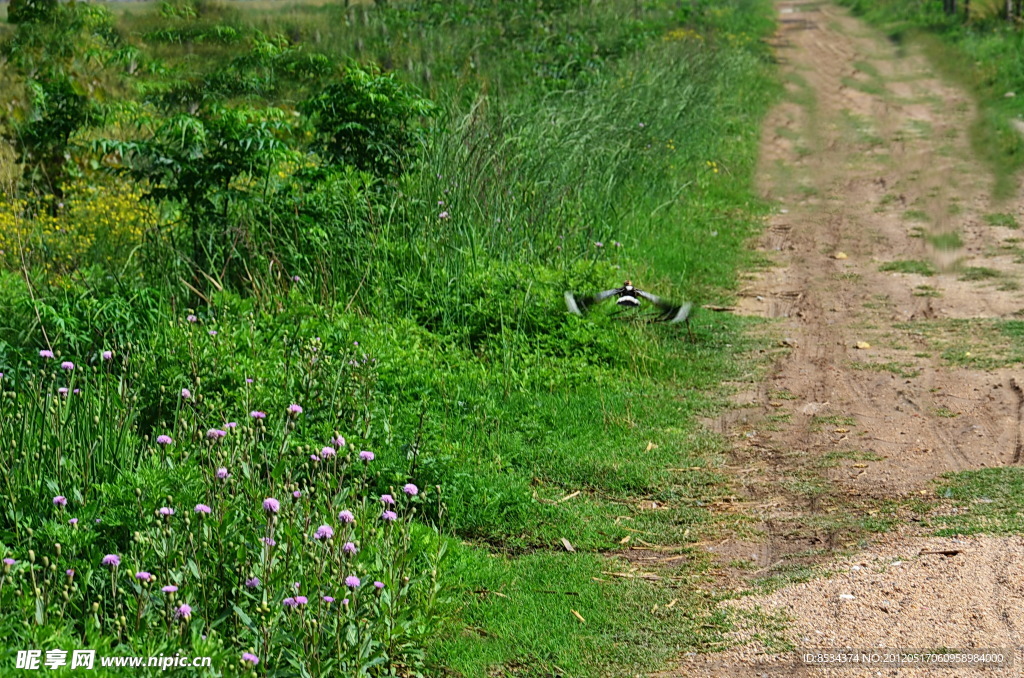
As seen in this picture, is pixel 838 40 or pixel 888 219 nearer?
pixel 888 219

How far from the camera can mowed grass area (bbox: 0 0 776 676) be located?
11.0ft

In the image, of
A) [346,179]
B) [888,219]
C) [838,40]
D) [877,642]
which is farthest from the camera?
[838,40]

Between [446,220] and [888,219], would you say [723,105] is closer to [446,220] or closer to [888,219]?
[888,219]

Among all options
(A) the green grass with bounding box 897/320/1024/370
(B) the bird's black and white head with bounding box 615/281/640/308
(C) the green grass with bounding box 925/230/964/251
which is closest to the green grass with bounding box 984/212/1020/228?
(C) the green grass with bounding box 925/230/964/251

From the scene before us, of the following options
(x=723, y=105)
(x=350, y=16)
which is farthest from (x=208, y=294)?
(x=350, y=16)

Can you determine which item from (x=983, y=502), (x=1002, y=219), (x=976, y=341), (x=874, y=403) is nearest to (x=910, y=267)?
(x=1002, y=219)

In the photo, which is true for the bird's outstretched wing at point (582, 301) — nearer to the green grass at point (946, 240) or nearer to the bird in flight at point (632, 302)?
the bird in flight at point (632, 302)

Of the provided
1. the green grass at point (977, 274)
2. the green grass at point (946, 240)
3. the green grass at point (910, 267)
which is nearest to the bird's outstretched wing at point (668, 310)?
the green grass at point (910, 267)

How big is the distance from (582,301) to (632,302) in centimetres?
31

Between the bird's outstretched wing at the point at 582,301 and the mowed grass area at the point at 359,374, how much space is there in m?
0.10

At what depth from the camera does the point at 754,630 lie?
3680mm

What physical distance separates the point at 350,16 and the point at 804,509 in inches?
613

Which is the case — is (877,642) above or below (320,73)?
below

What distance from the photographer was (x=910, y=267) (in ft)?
28.2
